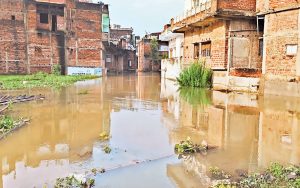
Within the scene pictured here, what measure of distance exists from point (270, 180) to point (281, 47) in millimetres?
11518

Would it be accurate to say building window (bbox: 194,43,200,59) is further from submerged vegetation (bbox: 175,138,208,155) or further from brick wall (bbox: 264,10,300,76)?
submerged vegetation (bbox: 175,138,208,155)

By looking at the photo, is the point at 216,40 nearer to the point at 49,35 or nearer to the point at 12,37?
the point at 49,35

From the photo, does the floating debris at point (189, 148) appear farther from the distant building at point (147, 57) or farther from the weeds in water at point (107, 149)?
the distant building at point (147, 57)

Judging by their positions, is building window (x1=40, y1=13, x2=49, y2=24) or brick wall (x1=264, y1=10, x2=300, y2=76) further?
building window (x1=40, y1=13, x2=49, y2=24)

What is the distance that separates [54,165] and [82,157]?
22.5 inches

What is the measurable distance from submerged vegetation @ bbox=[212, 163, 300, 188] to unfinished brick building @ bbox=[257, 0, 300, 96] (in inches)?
381

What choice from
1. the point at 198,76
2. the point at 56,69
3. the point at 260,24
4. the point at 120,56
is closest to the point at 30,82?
the point at 56,69

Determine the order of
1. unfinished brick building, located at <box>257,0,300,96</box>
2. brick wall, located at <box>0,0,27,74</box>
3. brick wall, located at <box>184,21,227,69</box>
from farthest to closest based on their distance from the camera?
brick wall, located at <box>0,0,27,74</box> → brick wall, located at <box>184,21,227,69</box> → unfinished brick building, located at <box>257,0,300,96</box>

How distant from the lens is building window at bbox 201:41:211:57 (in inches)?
771

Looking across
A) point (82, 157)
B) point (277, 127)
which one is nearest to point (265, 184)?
point (82, 157)

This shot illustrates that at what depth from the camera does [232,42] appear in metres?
17.2

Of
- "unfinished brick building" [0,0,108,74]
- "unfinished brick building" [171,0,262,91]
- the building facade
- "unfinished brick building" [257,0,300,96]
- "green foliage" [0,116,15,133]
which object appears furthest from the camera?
"unfinished brick building" [0,0,108,74]

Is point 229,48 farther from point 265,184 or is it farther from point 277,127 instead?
point 265,184

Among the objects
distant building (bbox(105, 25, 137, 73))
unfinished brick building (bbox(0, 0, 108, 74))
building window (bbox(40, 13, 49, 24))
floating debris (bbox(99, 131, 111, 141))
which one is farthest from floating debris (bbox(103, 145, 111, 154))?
distant building (bbox(105, 25, 137, 73))
